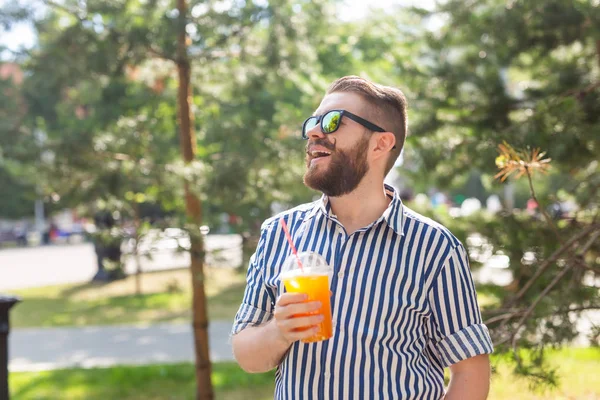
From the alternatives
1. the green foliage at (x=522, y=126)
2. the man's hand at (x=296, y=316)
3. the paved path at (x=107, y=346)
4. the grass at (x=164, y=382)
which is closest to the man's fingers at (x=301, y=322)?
the man's hand at (x=296, y=316)

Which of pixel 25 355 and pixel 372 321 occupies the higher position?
pixel 372 321

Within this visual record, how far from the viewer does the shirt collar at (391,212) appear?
77.3 inches

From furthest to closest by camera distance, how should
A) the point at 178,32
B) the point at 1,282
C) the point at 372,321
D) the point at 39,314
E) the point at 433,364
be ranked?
the point at 1,282 < the point at 39,314 < the point at 178,32 < the point at 433,364 < the point at 372,321

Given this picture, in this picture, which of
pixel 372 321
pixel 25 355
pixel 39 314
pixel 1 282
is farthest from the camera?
pixel 1 282

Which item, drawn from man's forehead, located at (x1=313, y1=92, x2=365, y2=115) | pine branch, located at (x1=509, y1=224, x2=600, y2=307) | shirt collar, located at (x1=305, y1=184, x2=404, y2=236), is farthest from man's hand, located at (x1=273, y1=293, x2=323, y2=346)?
pine branch, located at (x1=509, y1=224, x2=600, y2=307)

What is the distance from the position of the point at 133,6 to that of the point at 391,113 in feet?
13.1

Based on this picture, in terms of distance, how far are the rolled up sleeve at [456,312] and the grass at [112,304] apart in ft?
25.4

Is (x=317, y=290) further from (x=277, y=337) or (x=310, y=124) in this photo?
(x=310, y=124)

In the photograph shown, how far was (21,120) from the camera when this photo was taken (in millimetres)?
6309

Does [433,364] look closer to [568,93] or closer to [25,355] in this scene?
[568,93]

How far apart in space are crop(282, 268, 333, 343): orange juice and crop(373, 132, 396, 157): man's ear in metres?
0.46

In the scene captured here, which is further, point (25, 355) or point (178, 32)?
point (25, 355)

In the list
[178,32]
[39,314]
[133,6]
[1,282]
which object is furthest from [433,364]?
[1,282]

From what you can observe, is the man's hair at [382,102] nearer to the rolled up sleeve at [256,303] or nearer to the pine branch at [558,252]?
the rolled up sleeve at [256,303]
